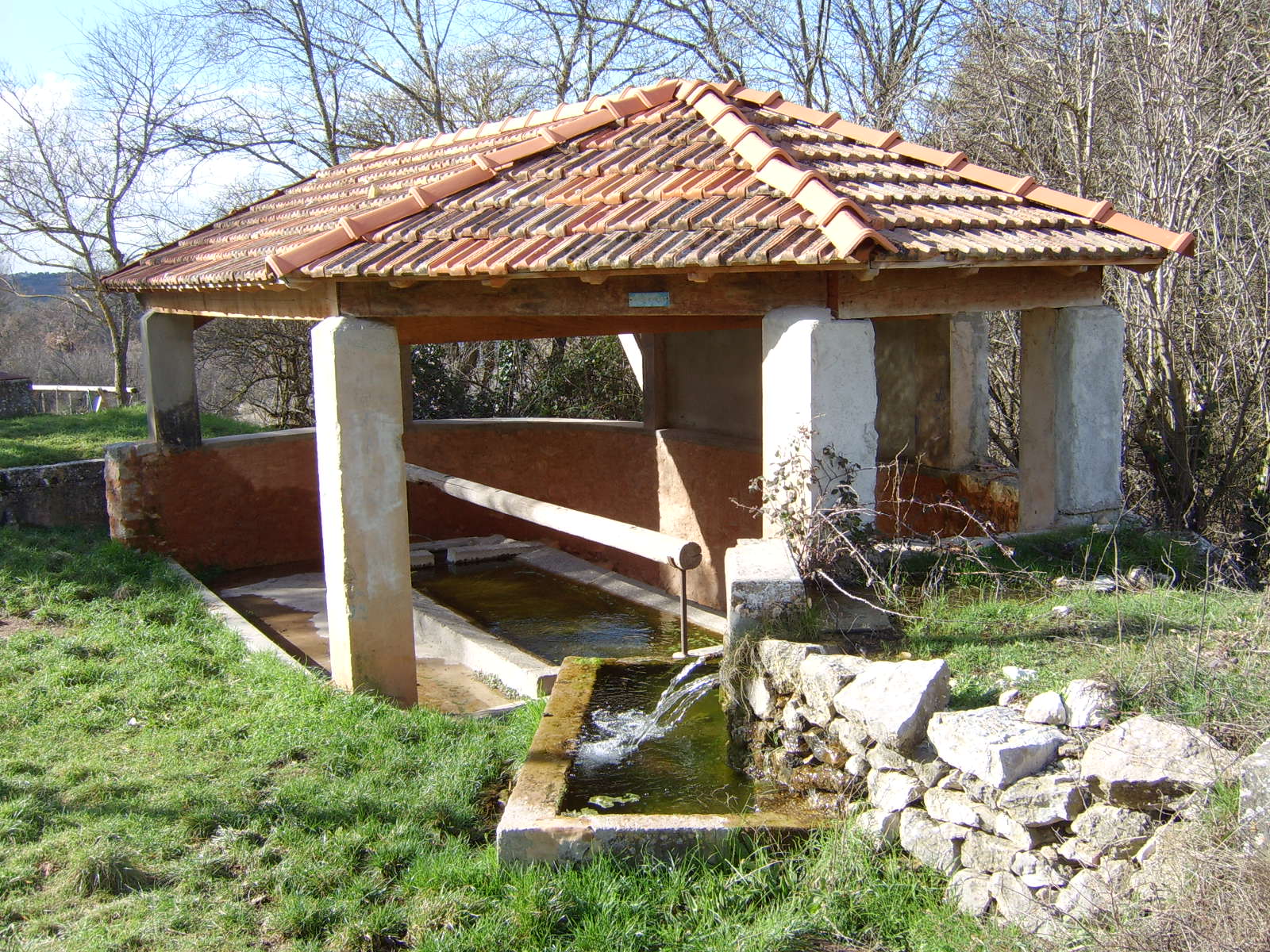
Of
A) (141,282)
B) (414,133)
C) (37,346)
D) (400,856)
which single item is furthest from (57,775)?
(37,346)

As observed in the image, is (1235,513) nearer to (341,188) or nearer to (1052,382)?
(1052,382)

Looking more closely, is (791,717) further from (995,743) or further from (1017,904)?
(1017,904)

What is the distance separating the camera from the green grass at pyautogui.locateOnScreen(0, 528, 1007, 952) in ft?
11.7

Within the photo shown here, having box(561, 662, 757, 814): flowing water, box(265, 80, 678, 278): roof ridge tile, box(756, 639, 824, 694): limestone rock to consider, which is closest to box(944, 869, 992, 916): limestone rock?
box(561, 662, 757, 814): flowing water

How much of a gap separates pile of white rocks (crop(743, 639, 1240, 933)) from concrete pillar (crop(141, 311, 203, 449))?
763 cm

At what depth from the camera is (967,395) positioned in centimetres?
853

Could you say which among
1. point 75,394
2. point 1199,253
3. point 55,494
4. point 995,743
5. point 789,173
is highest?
point 789,173

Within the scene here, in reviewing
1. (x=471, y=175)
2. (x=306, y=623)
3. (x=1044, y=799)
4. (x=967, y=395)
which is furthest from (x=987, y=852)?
(x=306, y=623)

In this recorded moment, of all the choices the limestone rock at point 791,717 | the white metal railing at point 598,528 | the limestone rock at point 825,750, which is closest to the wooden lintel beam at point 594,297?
the white metal railing at point 598,528

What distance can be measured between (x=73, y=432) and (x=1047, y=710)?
13.0m

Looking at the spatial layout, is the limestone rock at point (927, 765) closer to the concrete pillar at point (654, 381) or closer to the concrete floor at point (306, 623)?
the concrete floor at point (306, 623)

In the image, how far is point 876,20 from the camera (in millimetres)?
15141

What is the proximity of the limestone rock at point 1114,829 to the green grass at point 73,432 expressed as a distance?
10963 mm

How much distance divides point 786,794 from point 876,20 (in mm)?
13625
